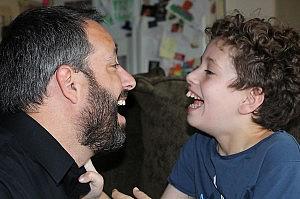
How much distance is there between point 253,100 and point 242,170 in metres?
0.23

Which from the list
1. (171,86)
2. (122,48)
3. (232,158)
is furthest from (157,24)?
(232,158)

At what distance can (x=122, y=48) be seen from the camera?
312 cm

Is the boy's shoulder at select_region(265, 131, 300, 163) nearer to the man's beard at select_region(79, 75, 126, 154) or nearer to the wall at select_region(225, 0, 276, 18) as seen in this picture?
the man's beard at select_region(79, 75, 126, 154)

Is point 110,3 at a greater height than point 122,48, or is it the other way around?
point 110,3

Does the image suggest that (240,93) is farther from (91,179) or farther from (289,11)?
(289,11)

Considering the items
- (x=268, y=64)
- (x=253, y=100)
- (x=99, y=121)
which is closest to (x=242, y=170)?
(x=253, y=100)

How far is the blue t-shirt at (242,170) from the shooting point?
116cm

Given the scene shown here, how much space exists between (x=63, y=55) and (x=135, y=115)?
0.77m

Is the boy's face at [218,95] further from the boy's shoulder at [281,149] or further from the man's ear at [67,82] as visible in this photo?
the man's ear at [67,82]

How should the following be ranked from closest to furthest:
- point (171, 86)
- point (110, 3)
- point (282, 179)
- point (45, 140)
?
point (45, 140) → point (282, 179) → point (171, 86) → point (110, 3)

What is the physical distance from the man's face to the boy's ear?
393 millimetres

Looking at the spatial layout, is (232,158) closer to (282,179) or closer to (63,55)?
(282,179)

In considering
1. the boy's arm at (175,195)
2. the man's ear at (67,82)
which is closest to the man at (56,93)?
the man's ear at (67,82)

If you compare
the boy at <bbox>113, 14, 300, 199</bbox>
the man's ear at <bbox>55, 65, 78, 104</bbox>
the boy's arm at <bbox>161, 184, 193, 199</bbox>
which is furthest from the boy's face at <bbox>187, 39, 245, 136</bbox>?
the man's ear at <bbox>55, 65, 78, 104</bbox>
